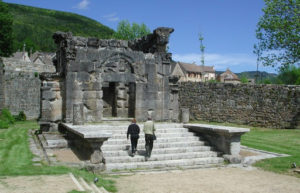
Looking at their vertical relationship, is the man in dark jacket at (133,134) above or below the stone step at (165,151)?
above

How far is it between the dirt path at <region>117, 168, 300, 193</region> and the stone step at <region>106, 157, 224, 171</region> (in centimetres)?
72

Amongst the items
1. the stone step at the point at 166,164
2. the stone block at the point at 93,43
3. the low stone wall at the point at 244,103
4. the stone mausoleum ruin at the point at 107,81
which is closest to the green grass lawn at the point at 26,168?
the stone step at the point at 166,164

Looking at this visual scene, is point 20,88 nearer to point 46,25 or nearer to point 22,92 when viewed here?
point 22,92

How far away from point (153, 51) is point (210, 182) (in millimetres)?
10413

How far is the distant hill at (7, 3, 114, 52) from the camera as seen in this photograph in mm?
115188

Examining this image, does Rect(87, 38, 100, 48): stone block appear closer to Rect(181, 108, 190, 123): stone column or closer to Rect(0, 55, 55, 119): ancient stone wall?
Rect(181, 108, 190, 123): stone column

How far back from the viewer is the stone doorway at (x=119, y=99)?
17297 mm

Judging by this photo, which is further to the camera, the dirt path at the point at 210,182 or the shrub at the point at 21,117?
the shrub at the point at 21,117

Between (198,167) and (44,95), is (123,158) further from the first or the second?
(44,95)

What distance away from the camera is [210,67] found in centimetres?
A: 10431

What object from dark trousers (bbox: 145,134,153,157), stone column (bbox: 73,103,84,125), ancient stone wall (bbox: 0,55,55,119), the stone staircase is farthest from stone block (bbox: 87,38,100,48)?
ancient stone wall (bbox: 0,55,55,119)

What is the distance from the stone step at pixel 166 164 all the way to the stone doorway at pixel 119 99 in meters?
6.24

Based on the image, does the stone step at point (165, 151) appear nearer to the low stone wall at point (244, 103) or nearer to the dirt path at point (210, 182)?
the dirt path at point (210, 182)

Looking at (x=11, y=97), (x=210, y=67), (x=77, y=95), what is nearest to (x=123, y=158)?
(x=77, y=95)
